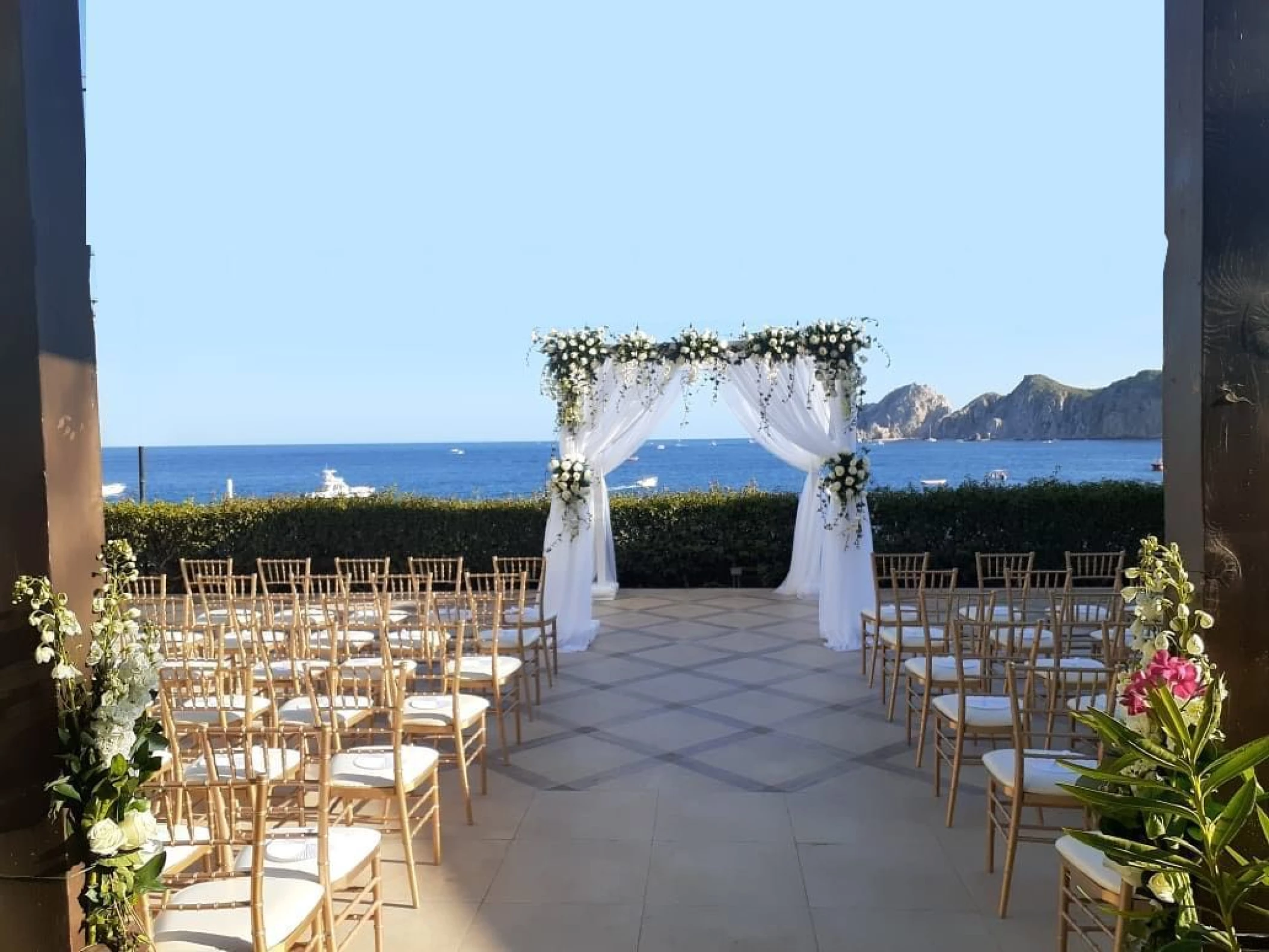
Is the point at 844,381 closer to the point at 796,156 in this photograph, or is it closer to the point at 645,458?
the point at 796,156

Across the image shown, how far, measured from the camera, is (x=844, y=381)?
7348mm

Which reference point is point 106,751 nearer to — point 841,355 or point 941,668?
point 941,668

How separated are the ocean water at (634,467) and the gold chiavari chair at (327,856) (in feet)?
118

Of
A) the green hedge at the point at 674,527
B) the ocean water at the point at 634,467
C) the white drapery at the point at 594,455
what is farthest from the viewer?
the ocean water at the point at 634,467

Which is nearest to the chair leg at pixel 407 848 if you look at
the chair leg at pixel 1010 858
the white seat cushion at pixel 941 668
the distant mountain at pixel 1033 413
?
the chair leg at pixel 1010 858

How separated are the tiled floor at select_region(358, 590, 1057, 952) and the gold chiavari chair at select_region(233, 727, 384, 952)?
0.63ft

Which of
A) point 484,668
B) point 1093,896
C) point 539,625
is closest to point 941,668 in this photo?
point 1093,896

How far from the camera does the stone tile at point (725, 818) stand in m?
3.52

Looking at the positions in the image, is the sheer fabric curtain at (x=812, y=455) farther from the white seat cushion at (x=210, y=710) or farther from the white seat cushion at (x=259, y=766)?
the white seat cushion at (x=259, y=766)

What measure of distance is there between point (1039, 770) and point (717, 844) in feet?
4.07

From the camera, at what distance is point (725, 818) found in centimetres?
370

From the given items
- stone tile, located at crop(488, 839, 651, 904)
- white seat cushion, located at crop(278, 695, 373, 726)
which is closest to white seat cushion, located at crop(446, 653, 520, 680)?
white seat cushion, located at crop(278, 695, 373, 726)

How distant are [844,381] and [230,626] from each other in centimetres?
502

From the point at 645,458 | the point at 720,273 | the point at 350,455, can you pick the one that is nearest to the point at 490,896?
the point at 720,273
